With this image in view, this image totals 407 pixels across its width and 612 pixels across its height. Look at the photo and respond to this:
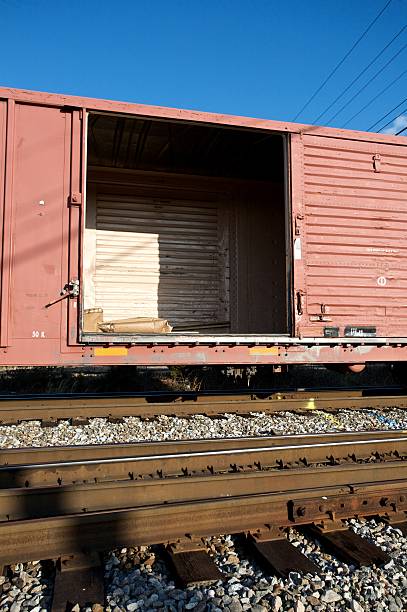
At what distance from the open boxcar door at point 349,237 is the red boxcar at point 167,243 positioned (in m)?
0.02

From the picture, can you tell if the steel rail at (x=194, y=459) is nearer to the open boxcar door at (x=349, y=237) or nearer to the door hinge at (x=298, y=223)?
the open boxcar door at (x=349, y=237)

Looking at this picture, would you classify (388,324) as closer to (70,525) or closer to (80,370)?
(70,525)

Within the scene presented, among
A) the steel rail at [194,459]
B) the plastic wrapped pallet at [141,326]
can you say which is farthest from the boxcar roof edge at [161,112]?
the steel rail at [194,459]

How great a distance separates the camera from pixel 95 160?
31.1 ft

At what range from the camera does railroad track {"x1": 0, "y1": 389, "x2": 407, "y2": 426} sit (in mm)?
6129

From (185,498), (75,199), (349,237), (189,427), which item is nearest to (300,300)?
(349,237)

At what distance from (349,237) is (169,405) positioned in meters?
3.44

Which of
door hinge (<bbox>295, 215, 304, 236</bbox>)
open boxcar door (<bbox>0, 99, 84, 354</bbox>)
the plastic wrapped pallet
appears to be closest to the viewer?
open boxcar door (<bbox>0, 99, 84, 354</bbox>)

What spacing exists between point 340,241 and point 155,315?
470 centimetres

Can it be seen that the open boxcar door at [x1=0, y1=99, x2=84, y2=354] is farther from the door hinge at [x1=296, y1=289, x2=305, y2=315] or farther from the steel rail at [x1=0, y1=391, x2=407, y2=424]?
the door hinge at [x1=296, y1=289, x2=305, y2=315]

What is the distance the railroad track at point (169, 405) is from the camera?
20.1ft

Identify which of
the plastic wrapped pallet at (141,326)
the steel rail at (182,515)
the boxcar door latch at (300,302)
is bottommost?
the steel rail at (182,515)

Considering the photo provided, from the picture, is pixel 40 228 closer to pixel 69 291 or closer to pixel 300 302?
pixel 69 291

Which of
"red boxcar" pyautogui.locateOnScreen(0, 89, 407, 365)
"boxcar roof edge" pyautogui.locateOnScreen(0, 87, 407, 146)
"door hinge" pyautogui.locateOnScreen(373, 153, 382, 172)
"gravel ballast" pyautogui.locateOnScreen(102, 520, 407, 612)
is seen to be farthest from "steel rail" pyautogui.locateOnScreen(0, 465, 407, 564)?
"door hinge" pyautogui.locateOnScreen(373, 153, 382, 172)
